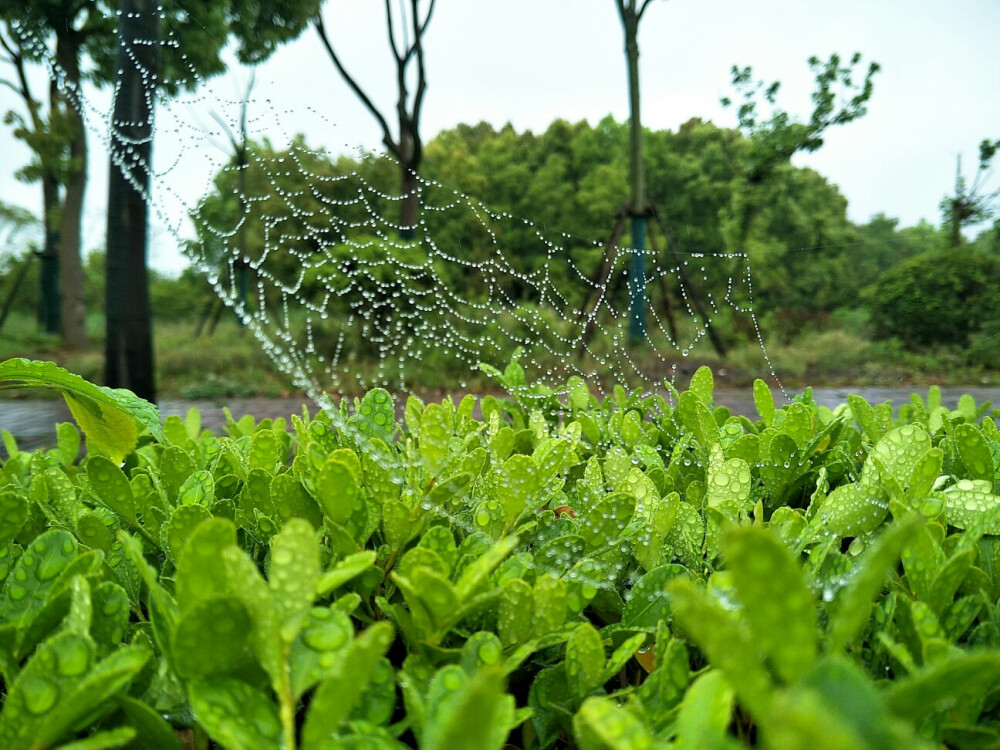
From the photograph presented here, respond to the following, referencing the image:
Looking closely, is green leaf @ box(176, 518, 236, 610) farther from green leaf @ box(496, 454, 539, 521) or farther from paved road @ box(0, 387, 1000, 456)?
paved road @ box(0, 387, 1000, 456)

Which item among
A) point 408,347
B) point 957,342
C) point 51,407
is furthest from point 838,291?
point 51,407

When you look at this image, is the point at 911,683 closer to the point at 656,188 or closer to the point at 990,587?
the point at 990,587

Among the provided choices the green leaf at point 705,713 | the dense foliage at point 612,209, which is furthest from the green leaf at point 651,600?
the dense foliage at point 612,209

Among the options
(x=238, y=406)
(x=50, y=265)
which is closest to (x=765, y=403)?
(x=238, y=406)

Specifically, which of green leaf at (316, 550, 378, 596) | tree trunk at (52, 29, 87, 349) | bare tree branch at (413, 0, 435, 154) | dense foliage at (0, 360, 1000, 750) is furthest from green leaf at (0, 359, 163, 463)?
bare tree branch at (413, 0, 435, 154)

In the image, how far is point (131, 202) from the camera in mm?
3506

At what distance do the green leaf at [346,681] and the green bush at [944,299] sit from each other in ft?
45.0

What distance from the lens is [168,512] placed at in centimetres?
76

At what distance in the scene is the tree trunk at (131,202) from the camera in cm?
330

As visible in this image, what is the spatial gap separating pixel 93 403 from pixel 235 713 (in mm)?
618

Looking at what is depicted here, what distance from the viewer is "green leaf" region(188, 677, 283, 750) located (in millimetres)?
375

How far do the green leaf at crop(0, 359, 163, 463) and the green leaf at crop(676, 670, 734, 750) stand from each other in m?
0.74

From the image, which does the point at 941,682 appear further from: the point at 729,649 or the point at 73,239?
the point at 73,239

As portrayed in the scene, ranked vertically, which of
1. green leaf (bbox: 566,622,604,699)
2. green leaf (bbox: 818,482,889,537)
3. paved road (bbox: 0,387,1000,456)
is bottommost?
paved road (bbox: 0,387,1000,456)
